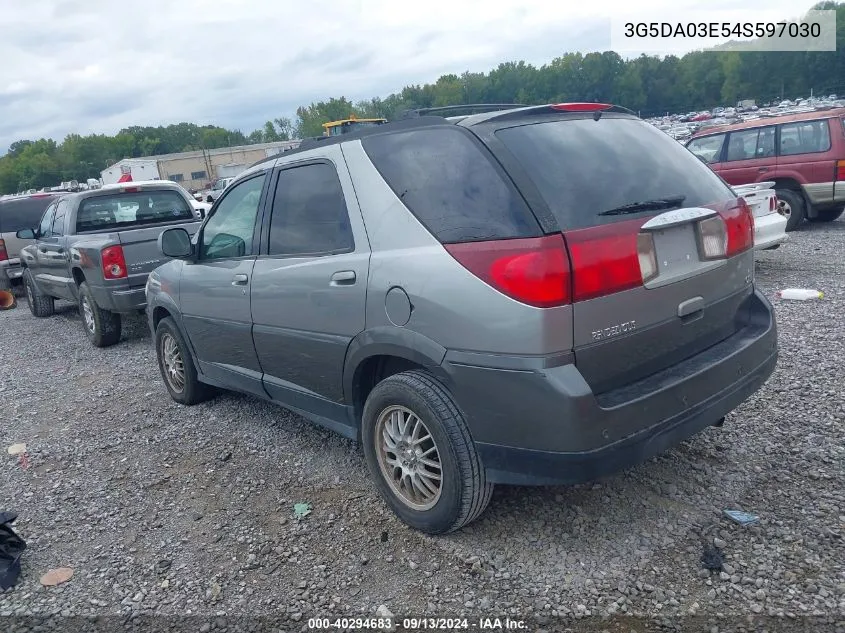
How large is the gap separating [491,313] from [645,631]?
1.32m

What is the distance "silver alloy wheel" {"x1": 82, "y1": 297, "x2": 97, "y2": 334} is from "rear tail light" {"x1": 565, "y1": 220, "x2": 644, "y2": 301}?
22.5 ft

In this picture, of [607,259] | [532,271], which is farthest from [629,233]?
[532,271]

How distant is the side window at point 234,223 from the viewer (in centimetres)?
434

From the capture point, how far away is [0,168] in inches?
4144

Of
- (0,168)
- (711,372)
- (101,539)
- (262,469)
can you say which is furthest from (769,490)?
(0,168)

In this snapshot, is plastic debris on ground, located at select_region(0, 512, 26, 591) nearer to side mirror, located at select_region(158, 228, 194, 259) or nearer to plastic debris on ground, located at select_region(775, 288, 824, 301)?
side mirror, located at select_region(158, 228, 194, 259)

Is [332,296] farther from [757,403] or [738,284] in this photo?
[757,403]

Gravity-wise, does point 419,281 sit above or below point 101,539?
above

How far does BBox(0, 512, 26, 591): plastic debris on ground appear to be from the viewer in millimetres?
3332

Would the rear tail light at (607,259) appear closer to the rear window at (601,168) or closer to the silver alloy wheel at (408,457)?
the rear window at (601,168)

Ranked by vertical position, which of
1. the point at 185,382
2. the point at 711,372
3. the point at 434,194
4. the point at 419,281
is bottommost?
the point at 185,382

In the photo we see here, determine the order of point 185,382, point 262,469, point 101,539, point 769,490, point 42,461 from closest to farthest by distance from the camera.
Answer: point 769,490, point 101,539, point 262,469, point 42,461, point 185,382

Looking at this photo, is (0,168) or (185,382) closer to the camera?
(185,382)

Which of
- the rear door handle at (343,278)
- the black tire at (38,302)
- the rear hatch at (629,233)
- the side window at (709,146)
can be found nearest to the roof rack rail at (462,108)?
the rear hatch at (629,233)
